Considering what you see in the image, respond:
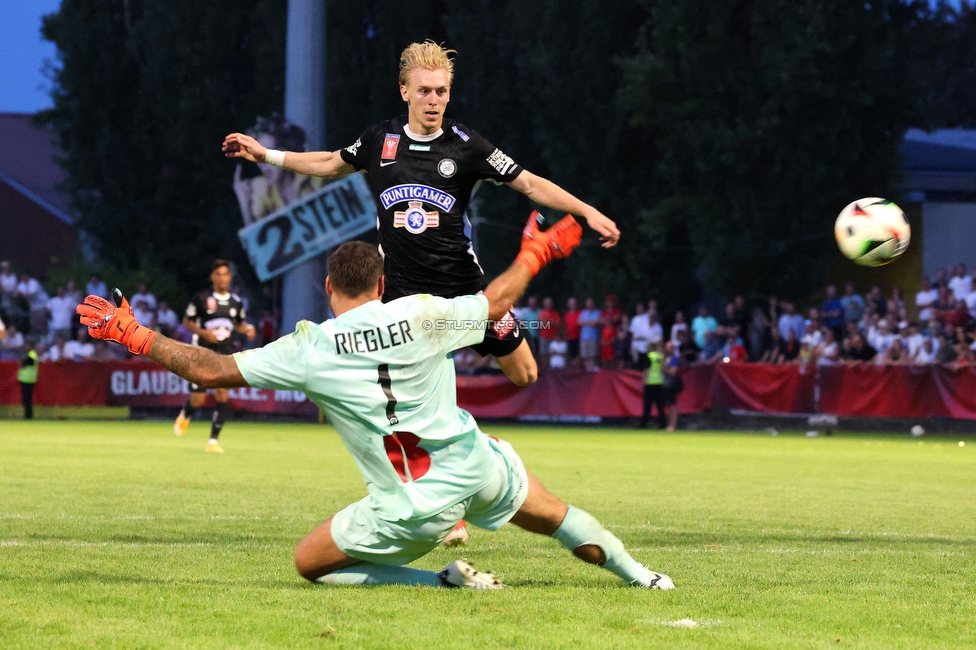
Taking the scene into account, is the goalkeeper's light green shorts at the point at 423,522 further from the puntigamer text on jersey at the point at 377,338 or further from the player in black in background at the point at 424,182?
the player in black in background at the point at 424,182

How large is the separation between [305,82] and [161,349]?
2500 cm

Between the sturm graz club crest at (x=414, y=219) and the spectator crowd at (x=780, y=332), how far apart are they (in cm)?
1462

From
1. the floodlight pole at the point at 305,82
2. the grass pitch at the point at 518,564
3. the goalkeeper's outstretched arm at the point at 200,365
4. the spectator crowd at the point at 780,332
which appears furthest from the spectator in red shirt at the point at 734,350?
the goalkeeper's outstretched arm at the point at 200,365

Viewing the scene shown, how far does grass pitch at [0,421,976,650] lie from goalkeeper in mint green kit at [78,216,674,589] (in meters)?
0.34

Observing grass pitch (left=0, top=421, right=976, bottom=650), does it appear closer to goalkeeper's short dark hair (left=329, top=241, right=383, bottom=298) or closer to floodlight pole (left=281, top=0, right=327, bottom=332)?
goalkeeper's short dark hair (left=329, top=241, right=383, bottom=298)

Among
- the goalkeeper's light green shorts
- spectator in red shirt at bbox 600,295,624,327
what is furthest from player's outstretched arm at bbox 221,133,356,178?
spectator in red shirt at bbox 600,295,624,327

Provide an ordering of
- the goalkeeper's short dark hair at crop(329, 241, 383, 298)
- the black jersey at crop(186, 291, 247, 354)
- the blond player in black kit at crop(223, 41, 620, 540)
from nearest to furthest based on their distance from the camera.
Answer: the goalkeeper's short dark hair at crop(329, 241, 383, 298) → the blond player in black kit at crop(223, 41, 620, 540) → the black jersey at crop(186, 291, 247, 354)

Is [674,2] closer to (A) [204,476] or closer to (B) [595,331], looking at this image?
(B) [595,331]

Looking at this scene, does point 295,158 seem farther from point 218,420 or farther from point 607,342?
point 607,342

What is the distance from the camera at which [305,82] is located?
2997 cm

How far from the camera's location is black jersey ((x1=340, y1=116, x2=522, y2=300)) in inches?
297

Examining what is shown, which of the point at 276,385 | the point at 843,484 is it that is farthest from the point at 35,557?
the point at 843,484

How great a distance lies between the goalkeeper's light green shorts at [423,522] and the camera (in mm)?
5777

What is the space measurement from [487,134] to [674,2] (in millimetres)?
5626
